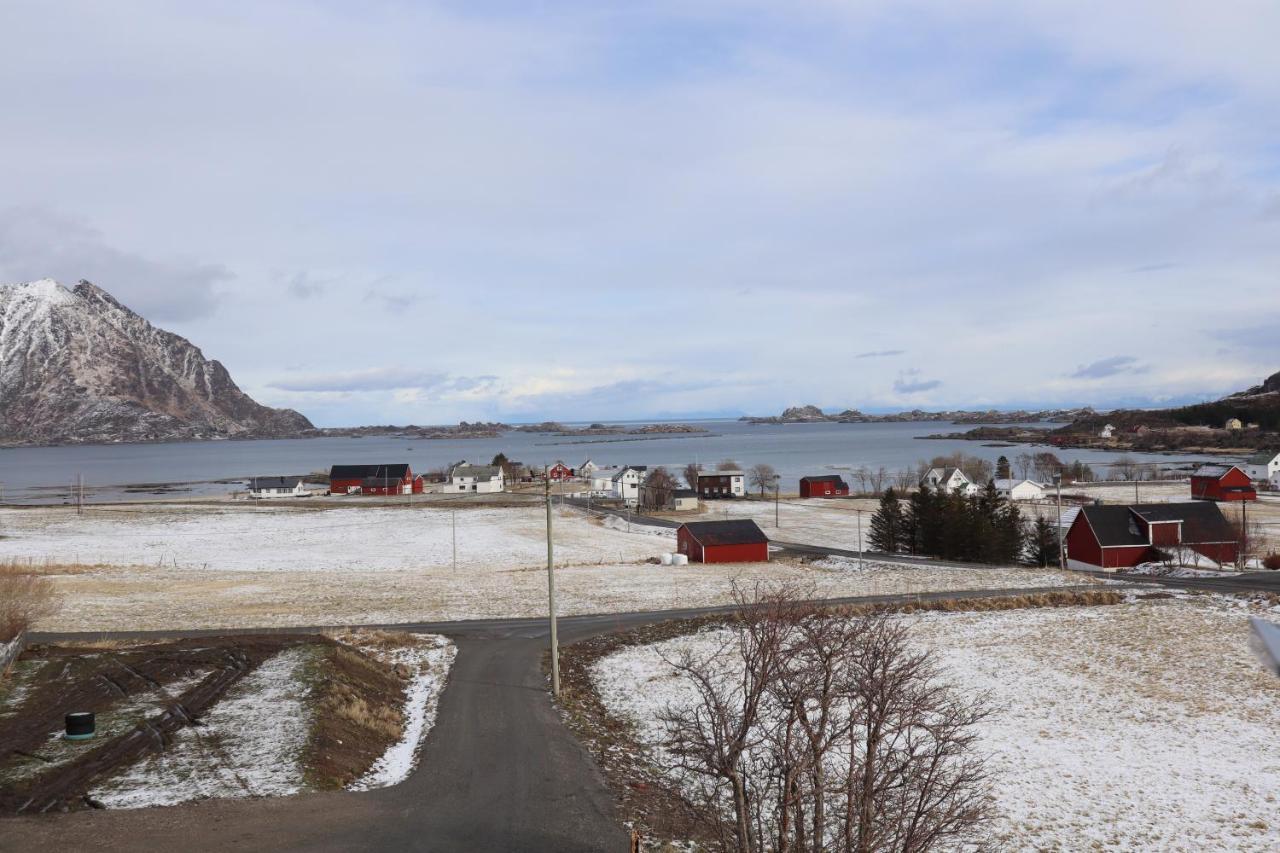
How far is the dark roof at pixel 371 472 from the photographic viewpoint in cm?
14350

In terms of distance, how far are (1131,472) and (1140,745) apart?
161657 millimetres

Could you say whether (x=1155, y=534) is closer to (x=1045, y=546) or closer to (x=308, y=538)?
(x=1045, y=546)

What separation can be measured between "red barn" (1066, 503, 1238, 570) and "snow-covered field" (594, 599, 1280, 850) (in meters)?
22.1

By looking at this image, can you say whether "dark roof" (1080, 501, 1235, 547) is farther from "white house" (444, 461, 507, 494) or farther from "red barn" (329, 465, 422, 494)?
"red barn" (329, 465, 422, 494)

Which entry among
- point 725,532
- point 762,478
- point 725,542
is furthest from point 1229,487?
point 725,542

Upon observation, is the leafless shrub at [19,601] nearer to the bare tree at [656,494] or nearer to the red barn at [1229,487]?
the bare tree at [656,494]

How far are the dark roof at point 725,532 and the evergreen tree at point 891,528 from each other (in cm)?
1305

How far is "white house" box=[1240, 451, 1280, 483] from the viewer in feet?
443

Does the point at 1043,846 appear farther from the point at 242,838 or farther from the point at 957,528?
the point at 957,528

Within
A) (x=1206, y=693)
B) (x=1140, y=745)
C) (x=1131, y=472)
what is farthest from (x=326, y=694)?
(x=1131, y=472)

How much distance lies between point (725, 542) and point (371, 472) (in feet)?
318

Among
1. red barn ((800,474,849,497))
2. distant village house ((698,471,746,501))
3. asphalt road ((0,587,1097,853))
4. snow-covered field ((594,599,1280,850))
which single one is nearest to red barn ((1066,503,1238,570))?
snow-covered field ((594,599,1280,850))

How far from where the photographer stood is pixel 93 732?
2044 centimetres

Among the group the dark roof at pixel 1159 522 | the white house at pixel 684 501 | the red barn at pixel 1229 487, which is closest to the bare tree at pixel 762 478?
the white house at pixel 684 501
